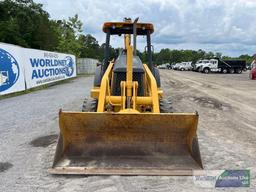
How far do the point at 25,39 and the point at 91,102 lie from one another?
37.2 meters

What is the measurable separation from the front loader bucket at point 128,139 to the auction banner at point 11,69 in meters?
8.93

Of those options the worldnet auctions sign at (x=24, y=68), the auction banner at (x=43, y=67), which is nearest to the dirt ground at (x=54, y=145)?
the worldnet auctions sign at (x=24, y=68)

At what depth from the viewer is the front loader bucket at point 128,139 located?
16.6ft

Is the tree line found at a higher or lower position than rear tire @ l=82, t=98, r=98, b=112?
higher

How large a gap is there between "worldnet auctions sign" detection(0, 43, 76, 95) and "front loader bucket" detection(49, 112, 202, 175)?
352 inches

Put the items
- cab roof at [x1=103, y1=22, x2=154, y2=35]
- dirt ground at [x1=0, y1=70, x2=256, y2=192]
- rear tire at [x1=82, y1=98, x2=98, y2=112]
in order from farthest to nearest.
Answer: cab roof at [x1=103, y1=22, x2=154, y2=35] → rear tire at [x1=82, y1=98, x2=98, y2=112] → dirt ground at [x1=0, y1=70, x2=256, y2=192]

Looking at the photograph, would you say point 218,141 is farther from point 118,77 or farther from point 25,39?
point 25,39

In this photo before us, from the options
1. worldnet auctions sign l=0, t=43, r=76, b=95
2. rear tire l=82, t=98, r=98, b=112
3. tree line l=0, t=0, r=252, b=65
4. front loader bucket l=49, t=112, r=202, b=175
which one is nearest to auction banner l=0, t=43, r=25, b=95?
worldnet auctions sign l=0, t=43, r=76, b=95

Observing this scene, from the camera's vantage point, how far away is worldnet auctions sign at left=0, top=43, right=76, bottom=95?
1370cm

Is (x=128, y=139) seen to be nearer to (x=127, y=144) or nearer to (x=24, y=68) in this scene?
(x=127, y=144)

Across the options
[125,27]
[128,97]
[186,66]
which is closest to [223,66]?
[186,66]

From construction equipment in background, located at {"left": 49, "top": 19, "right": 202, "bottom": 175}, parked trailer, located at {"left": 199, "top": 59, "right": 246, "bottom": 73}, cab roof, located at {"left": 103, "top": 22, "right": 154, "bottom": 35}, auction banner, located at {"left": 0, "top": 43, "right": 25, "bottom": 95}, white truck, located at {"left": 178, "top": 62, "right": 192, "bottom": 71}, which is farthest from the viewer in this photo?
white truck, located at {"left": 178, "top": 62, "right": 192, "bottom": 71}

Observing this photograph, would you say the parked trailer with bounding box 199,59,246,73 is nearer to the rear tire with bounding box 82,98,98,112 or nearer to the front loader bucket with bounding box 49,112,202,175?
the rear tire with bounding box 82,98,98,112

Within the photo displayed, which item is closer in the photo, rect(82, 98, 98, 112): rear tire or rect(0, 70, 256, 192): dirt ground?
rect(0, 70, 256, 192): dirt ground
